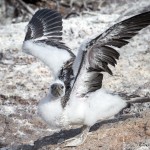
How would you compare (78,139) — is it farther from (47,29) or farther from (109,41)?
(47,29)

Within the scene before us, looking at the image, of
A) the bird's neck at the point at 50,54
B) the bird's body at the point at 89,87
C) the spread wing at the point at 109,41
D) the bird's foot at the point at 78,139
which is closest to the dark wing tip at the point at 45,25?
the bird's neck at the point at 50,54

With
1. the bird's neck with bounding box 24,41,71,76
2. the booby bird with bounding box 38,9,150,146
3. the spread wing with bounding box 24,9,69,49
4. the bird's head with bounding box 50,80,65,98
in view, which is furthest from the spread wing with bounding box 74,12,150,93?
the spread wing with bounding box 24,9,69,49

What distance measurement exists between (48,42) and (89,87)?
113 centimetres

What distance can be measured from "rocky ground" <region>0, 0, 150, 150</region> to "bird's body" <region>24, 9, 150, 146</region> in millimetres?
229

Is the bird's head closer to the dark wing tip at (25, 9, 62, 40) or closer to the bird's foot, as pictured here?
the bird's foot

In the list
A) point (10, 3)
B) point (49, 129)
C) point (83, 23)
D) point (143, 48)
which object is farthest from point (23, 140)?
point (10, 3)

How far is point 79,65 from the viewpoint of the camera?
6.43 meters

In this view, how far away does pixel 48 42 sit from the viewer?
7.61m

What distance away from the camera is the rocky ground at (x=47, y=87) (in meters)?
6.57

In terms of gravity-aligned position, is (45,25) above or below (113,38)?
above

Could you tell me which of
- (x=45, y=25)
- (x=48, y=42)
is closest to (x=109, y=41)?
(x=48, y=42)

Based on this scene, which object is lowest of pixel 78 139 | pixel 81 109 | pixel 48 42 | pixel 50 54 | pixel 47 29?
pixel 78 139

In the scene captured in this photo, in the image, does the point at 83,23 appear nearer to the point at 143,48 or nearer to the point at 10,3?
the point at 143,48

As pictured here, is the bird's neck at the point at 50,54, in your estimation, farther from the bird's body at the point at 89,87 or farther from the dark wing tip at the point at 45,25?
the dark wing tip at the point at 45,25
